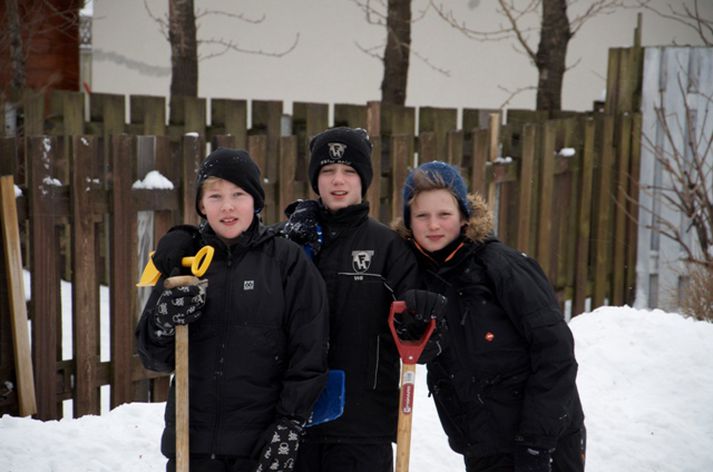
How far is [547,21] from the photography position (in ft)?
31.7

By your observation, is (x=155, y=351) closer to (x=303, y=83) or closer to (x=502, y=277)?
(x=502, y=277)

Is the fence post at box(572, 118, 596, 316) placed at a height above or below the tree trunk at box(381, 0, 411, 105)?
below

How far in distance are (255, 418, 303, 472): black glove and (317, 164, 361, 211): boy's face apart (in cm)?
78

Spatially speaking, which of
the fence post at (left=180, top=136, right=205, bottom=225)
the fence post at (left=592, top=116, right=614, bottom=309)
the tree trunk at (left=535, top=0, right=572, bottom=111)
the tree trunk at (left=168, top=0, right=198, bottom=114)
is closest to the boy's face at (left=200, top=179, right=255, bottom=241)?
the fence post at (left=180, top=136, right=205, bottom=225)

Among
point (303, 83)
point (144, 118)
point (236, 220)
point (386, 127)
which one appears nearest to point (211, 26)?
point (303, 83)

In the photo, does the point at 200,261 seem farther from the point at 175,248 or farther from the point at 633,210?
the point at 633,210

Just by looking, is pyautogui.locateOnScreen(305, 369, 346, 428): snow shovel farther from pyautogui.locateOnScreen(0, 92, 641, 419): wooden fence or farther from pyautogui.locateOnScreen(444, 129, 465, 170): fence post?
pyautogui.locateOnScreen(444, 129, 465, 170): fence post

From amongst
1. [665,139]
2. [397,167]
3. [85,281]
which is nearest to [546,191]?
[665,139]

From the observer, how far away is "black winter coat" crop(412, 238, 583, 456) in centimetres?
310

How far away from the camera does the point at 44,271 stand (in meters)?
4.73

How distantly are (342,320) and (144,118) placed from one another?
439cm

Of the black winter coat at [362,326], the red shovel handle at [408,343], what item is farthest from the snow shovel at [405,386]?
the black winter coat at [362,326]

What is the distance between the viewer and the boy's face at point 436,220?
129 inches

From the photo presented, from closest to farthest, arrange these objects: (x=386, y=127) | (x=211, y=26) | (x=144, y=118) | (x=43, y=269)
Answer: (x=43, y=269) < (x=386, y=127) < (x=144, y=118) < (x=211, y=26)
